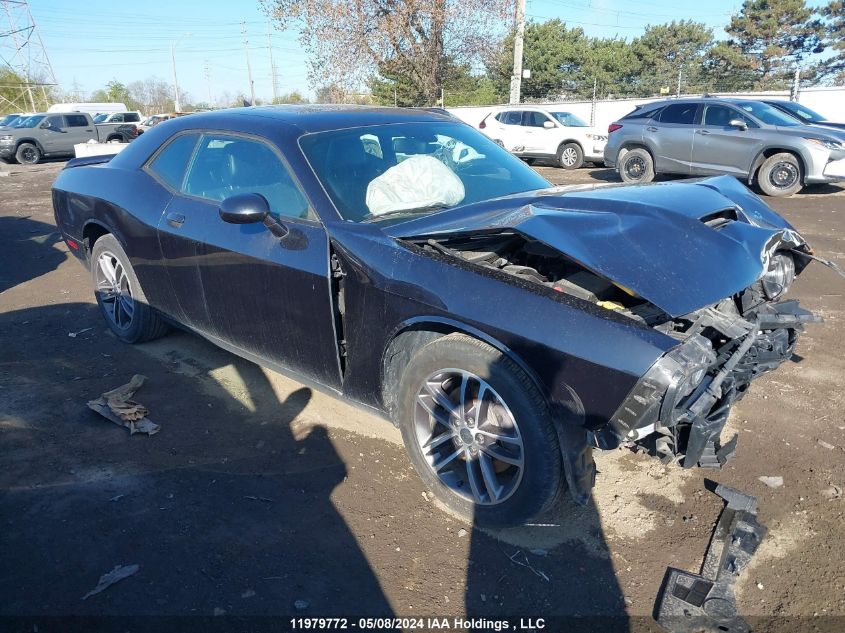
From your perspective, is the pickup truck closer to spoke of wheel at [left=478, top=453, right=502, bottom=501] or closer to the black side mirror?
the black side mirror

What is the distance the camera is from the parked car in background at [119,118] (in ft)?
84.9

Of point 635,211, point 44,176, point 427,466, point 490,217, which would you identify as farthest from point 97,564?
point 44,176

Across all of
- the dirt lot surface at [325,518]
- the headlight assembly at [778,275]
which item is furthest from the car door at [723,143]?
the headlight assembly at [778,275]

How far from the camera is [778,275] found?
10.7 feet

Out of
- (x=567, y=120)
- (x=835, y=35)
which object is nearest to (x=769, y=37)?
(x=835, y=35)

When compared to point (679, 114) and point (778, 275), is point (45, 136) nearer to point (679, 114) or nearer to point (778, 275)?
point (679, 114)

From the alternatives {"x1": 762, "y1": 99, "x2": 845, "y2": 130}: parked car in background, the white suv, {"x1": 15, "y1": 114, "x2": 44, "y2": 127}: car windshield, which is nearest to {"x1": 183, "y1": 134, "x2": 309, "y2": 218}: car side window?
{"x1": 762, "y1": 99, "x2": 845, "y2": 130}: parked car in background

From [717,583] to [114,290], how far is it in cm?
427

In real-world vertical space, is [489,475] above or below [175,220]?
below

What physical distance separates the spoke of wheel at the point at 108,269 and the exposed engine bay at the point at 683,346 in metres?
2.87

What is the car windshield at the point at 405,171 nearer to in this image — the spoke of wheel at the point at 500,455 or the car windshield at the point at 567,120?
the spoke of wheel at the point at 500,455

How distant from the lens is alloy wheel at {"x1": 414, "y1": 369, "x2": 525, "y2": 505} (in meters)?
2.44

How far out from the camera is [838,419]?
335cm

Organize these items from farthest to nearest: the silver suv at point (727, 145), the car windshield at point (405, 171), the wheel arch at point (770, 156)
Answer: the wheel arch at point (770, 156) < the silver suv at point (727, 145) < the car windshield at point (405, 171)
